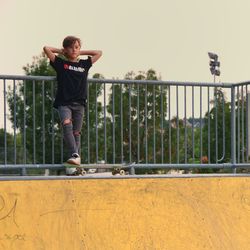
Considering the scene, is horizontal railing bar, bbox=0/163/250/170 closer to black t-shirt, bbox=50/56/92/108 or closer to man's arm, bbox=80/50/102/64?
black t-shirt, bbox=50/56/92/108

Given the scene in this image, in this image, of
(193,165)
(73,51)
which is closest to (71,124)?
(73,51)

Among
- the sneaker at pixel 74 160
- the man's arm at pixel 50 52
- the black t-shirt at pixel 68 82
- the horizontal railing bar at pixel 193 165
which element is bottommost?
the horizontal railing bar at pixel 193 165

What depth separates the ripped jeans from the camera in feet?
24.1

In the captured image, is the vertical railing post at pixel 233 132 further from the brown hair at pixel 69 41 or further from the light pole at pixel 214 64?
the light pole at pixel 214 64

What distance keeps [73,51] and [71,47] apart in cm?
6

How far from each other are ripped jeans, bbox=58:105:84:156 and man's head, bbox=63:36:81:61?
0.63 metres

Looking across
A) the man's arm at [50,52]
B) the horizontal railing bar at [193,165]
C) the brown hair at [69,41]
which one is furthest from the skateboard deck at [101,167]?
the brown hair at [69,41]

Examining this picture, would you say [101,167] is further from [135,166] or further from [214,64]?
[214,64]

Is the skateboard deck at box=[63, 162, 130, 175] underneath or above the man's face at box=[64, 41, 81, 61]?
underneath

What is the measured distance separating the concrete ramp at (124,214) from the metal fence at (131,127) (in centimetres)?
97

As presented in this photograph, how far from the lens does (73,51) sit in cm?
740

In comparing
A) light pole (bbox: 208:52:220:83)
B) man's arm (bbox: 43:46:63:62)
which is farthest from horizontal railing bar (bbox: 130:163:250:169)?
light pole (bbox: 208:52:220:83)

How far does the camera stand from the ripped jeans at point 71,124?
24.1ft

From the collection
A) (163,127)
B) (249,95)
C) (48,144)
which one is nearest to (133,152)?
(163,127)
